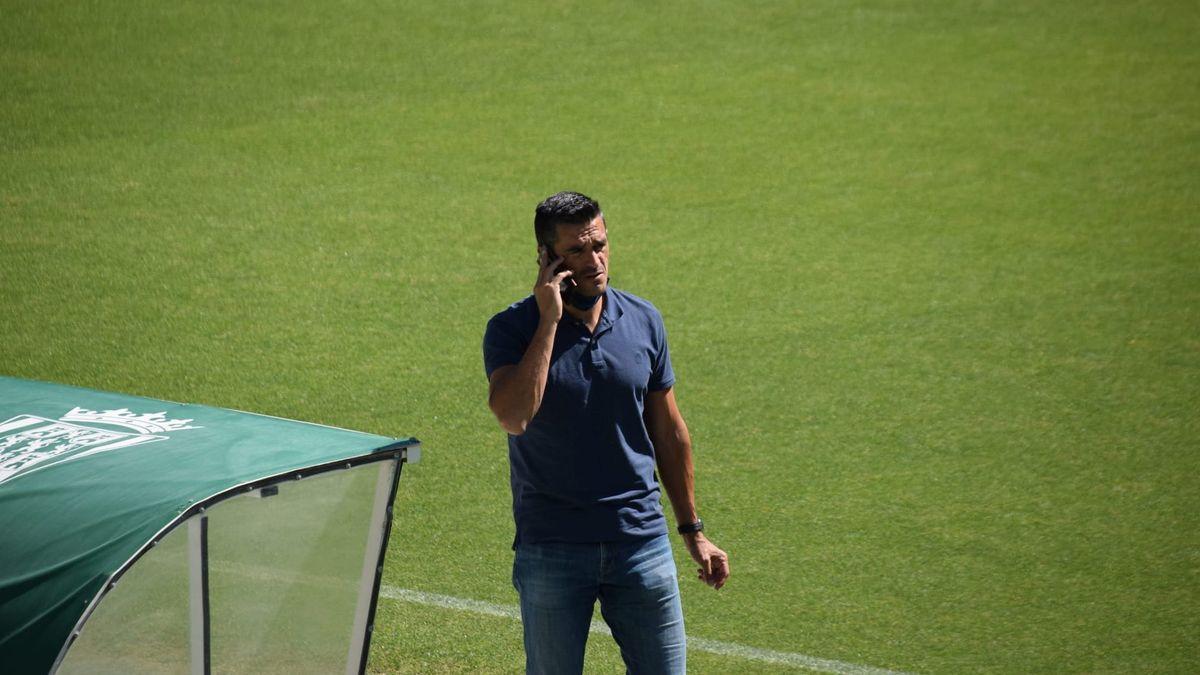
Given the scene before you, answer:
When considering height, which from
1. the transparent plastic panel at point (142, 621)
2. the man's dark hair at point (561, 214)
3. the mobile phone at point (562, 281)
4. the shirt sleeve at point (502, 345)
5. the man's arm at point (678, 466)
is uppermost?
the man's dark hair at point (561, 214)

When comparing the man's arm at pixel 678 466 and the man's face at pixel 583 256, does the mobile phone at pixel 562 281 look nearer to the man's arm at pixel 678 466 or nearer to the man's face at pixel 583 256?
the man's face at pixel 583 256

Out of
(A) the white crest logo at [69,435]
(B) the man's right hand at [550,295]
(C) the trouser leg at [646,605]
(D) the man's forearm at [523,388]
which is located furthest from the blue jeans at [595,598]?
(A) the white crest logo at [69,435]

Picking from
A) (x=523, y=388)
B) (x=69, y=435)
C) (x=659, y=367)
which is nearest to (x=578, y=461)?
(x=523, y=388)

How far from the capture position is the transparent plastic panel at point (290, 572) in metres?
3.62

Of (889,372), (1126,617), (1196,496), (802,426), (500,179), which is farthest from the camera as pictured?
(500,179)

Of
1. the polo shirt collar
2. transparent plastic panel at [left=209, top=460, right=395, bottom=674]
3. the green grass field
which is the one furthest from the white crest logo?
the green grass field

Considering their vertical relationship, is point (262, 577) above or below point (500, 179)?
below

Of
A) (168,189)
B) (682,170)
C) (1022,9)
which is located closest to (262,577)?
(168,189)

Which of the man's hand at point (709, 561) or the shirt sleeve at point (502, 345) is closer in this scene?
the shirt sleeve at point (502, 345)

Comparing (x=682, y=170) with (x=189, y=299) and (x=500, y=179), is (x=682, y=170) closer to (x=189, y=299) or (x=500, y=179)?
(x=500, y=179)

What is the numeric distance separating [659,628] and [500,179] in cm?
707

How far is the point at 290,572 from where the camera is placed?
12.5 ft

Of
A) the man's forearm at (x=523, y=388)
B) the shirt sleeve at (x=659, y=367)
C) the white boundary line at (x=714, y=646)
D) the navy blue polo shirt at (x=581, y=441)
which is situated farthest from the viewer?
the white boundary line at (x=714, y=646)

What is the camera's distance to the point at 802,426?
7.40 metres
